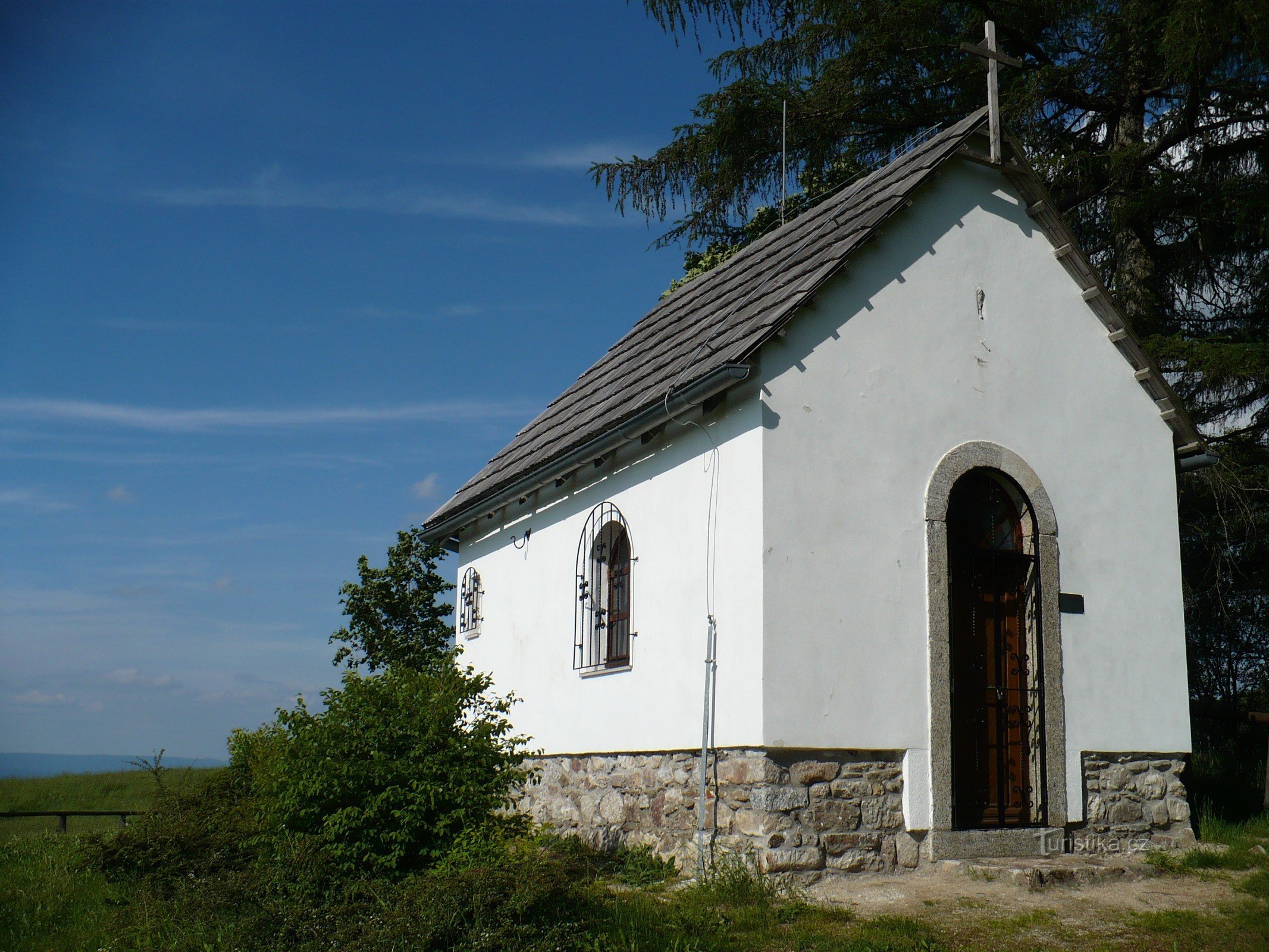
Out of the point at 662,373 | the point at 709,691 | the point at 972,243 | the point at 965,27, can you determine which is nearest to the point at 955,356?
the point at 972,243

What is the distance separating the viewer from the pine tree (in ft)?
44.4

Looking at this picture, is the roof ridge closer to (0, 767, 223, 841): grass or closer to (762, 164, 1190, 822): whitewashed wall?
(762, 164, 1190, 822): whitewashed wall

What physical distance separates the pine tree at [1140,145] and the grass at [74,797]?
13122mm

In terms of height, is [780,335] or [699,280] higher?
[699,280]

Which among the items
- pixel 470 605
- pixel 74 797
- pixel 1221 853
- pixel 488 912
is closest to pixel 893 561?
pixel 1221 853

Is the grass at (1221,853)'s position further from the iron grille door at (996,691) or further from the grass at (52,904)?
the grass at (52,904)

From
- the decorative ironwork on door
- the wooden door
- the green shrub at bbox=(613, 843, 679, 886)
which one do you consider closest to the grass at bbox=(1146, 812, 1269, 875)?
the decorative ironwork on door

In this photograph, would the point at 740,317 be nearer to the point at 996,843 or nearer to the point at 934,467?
the point at 934,467

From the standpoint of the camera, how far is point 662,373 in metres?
10.5

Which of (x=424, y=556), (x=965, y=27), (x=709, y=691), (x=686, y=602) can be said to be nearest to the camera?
(x=709, y=691)

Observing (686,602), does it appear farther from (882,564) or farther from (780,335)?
(780,335)

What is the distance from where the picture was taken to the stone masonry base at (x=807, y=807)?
808cm

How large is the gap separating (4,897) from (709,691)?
6129 millimetres

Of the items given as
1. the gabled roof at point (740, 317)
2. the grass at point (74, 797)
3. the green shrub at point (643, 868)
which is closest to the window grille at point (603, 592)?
the gabled roof at point (740, 317)
